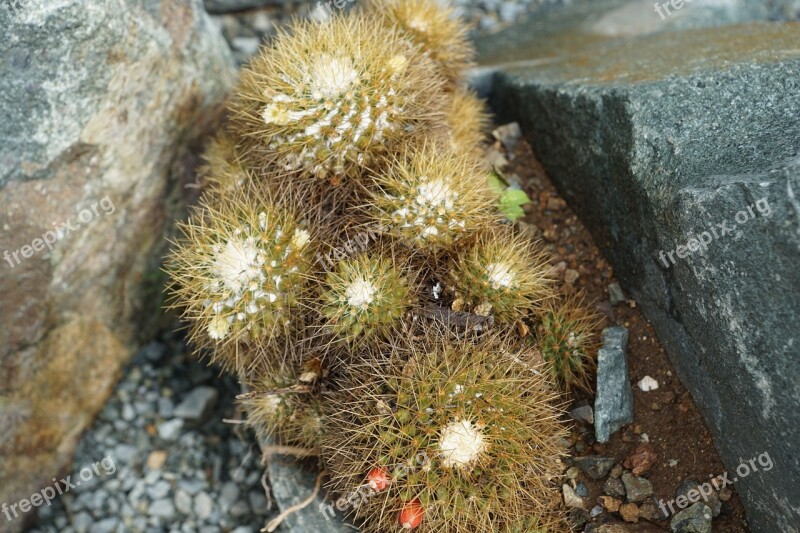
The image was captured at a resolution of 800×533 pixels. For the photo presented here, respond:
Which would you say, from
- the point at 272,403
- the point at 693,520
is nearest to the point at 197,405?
the point at 272,403

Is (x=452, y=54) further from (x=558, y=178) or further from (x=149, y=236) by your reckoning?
(x=149, y=236)

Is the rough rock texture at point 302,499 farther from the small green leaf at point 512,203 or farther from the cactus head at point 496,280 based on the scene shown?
the small green leaf at point 512,203

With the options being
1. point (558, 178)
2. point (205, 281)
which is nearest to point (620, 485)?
point (558, 178)

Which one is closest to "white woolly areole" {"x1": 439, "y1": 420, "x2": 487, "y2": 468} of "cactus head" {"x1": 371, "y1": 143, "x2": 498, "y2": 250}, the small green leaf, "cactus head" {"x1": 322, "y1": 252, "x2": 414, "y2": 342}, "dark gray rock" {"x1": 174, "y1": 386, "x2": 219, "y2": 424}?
"cactus head" {"x1": 322, "y1": 252, "x2": 414, "y2": 342}

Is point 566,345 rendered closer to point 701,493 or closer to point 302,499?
point 701,493

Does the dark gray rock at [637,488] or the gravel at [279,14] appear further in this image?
the gravel at [279,14]

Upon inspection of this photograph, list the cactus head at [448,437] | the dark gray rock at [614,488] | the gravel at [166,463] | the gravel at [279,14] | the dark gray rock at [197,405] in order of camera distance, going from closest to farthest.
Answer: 1. the cactus head at [448,437]
2. the dark gray rock at [614,488]
3. the gravel at [166,463]
4. the dark gray rock at [197,405]
5. the gravel at [279,14]

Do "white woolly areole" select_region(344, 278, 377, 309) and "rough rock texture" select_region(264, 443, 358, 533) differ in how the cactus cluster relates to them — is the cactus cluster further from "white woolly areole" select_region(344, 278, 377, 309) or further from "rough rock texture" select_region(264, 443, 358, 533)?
"rough rock texture" select_region(264, 443, 358, 533)

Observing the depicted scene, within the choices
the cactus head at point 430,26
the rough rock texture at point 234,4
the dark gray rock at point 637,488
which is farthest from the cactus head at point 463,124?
the rough rock texture at point 234,4
